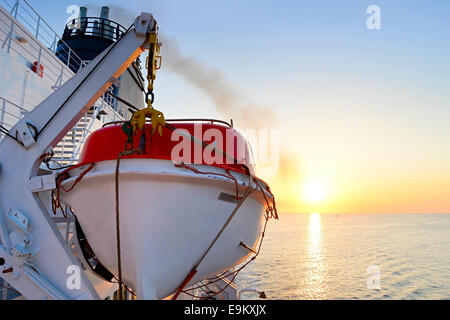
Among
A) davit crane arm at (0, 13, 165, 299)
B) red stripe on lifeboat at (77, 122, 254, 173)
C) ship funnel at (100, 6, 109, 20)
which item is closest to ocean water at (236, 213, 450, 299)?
red stripe on lifeboat at (77, 122, 254, 173)

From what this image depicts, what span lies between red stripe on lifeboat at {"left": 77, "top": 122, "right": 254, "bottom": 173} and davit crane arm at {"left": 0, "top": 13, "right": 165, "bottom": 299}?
25 cm

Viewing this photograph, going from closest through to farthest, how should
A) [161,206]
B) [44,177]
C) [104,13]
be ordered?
[161,206] < [44,177] < [104,13]

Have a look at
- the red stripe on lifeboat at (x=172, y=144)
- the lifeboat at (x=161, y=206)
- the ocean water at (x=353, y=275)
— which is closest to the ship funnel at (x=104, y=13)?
the red stripe on lifeboat at (x=172, y=144)

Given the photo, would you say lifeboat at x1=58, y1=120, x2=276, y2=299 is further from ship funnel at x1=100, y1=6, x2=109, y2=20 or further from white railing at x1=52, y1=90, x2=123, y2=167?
ship funnel at x1=100, y1=6, x2=109, y2=20

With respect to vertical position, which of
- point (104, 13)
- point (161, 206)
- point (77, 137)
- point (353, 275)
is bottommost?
point (353, 275)

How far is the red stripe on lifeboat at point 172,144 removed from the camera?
3536 mm

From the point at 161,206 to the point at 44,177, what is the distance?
5.57 ft

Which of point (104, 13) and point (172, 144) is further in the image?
point (104, 13)

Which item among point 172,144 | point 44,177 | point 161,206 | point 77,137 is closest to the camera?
point 161,206

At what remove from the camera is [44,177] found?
11.8 ft

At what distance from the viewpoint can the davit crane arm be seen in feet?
10.9

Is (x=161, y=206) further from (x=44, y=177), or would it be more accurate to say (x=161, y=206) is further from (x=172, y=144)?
(x=44, y=177)

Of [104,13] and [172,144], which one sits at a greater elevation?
[104,13]

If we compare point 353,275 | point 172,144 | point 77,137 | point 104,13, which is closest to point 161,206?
point 172,144
